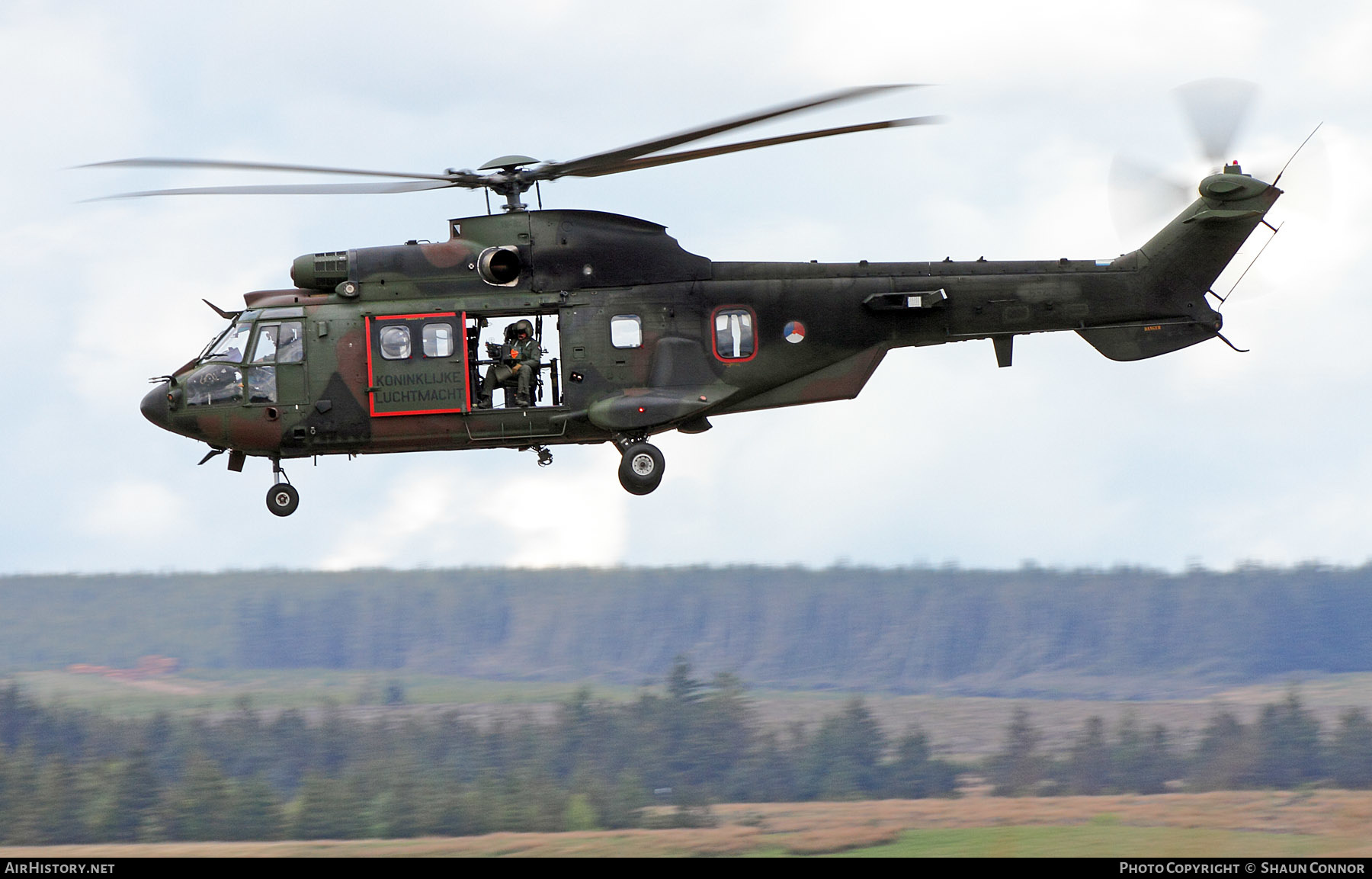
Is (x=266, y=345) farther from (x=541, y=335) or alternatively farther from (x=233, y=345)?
(x=541, y=335)

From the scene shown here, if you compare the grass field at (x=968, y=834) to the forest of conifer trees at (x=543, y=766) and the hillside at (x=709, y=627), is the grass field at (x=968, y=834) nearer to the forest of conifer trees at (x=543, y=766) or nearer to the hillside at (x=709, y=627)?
the forest of conifer trees at (x=543, y=766)

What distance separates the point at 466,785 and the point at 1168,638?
32.9 meters

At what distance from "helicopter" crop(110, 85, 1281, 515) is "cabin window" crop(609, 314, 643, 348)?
0.02 m

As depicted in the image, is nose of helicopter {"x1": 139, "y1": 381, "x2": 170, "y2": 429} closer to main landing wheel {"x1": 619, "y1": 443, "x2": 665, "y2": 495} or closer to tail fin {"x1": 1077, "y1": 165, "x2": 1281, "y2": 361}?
main landing wheel {"x1": 619, "y1": 443, "x2": 665, "y2": 495}

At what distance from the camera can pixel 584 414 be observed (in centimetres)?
2128

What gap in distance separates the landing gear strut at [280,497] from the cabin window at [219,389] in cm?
113

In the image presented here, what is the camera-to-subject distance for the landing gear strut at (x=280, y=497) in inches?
861

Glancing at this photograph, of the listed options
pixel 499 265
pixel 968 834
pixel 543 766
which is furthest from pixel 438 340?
pixel 543 766

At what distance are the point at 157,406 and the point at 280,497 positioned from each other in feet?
6.64

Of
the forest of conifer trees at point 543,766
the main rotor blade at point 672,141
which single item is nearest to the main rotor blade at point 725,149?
the main rotor blade at point 672,141

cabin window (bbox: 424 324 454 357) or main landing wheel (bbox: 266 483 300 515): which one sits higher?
cabin window (bbox: 424 324 454 357)

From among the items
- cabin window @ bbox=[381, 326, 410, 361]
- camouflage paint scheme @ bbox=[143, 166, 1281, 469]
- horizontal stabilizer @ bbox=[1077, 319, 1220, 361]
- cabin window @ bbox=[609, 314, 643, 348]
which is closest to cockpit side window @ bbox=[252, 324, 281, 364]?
camouflage paint scheme @ bbox=[143, 166, 1281, 469]

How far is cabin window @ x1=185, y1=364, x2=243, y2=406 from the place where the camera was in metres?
21.4
